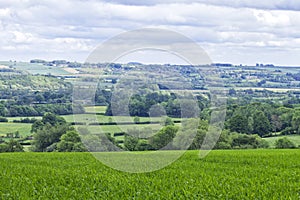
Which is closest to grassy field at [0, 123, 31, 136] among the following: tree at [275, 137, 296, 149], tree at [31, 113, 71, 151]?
tree at [31, 113, 71, 151]

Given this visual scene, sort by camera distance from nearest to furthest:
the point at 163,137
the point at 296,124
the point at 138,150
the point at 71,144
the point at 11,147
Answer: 1. the point at 163,137
2. the point at 138,150
3. the point at 71,144
4. the point at 11,147
5. the point at 296,124

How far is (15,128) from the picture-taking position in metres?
80.3

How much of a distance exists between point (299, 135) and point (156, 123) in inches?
2128

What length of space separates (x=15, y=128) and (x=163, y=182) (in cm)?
6816

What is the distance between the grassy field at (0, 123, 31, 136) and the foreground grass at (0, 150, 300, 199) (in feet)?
180

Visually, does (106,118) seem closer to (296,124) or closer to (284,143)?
(284,143)

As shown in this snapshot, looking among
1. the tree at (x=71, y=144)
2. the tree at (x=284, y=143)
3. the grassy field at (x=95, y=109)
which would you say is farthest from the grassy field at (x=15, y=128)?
the grassy field at (x=95, y=109)

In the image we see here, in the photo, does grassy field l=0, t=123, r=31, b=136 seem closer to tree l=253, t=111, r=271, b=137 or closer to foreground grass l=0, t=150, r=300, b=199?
tree l=253, t=111, r=271, b=137

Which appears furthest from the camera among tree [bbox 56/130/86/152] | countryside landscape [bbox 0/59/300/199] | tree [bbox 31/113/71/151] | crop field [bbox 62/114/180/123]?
tree [bbox 31/113/71/151]

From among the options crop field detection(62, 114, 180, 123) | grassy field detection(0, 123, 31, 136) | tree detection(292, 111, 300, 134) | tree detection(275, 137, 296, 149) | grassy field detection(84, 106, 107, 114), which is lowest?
grassy field detection(0, 123, 31, 136)

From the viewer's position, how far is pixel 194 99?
2814cm

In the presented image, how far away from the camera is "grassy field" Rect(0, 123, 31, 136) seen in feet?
250

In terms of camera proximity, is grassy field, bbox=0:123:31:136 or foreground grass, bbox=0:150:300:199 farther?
grassy field, bbox=0:123:31:136

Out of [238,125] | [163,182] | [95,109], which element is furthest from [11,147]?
[163,182]
